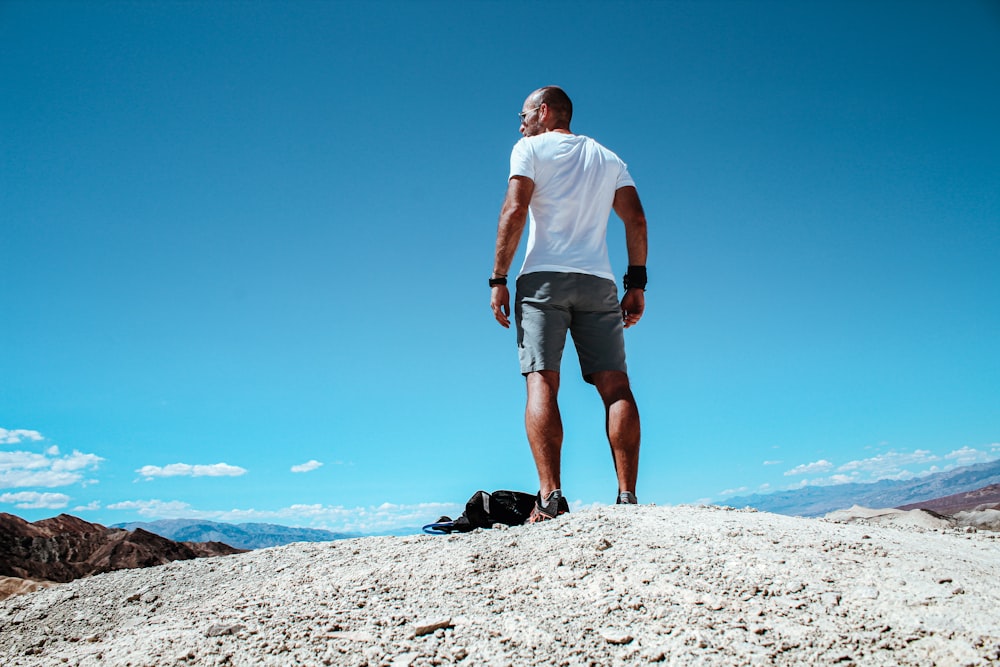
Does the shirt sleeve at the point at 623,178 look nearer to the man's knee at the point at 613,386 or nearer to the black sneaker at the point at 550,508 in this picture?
the man's knee at the point at 613,386

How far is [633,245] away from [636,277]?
0.24 m

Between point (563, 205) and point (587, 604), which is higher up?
point (563, 205)

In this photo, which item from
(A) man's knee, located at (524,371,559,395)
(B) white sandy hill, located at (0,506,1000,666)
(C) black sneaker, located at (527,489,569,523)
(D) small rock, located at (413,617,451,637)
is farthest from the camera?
(A) man's knee, located at (524,371,559,395)

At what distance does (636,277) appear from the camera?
16.4 ft

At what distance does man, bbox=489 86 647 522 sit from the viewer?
4.26 m

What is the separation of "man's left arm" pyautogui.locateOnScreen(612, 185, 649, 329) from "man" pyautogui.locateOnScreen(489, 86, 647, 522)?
4.8 inches

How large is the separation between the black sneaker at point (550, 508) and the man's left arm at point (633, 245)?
153 cm

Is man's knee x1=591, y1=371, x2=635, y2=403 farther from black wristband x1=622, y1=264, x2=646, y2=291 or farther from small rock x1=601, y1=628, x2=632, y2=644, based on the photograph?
small rock x1=601, y1=628, x2=632, y2=644

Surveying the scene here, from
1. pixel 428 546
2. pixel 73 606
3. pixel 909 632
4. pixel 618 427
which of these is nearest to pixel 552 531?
pixel 428 546

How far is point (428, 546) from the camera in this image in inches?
143

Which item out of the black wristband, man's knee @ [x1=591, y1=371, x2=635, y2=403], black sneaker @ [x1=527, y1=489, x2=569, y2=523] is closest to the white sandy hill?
black sneaker @ [x1=527, y1=489, x2=569, y2=523]

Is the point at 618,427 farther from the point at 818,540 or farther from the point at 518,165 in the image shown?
the point at 518,165

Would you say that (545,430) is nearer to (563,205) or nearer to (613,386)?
(613,386)

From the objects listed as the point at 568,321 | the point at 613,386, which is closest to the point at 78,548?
the point at 568,321
